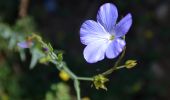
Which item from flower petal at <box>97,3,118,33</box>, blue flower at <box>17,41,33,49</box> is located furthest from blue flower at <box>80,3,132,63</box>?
blue flower at <box>17,41,33,49</box>

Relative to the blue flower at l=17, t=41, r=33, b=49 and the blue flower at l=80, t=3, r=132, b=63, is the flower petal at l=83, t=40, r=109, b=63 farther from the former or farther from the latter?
the blue flower at l=17, t=41, r=33, b=49

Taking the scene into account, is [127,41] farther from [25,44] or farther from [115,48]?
[115,48]

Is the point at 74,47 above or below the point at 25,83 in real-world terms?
above

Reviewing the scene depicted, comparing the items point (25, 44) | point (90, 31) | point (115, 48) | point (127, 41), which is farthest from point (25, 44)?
point (127, 41)

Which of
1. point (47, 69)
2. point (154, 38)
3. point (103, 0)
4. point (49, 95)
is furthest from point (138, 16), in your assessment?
point (49, 95)

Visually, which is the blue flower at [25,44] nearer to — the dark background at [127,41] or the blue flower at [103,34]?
the blue flower at [103,34]

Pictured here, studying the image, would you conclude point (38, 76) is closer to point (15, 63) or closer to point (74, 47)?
point (15, 63)

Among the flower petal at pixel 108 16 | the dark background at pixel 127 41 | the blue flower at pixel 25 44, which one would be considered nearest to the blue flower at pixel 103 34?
the flower petal at pixel 108 16

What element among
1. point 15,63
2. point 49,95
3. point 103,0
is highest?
point 103,0
